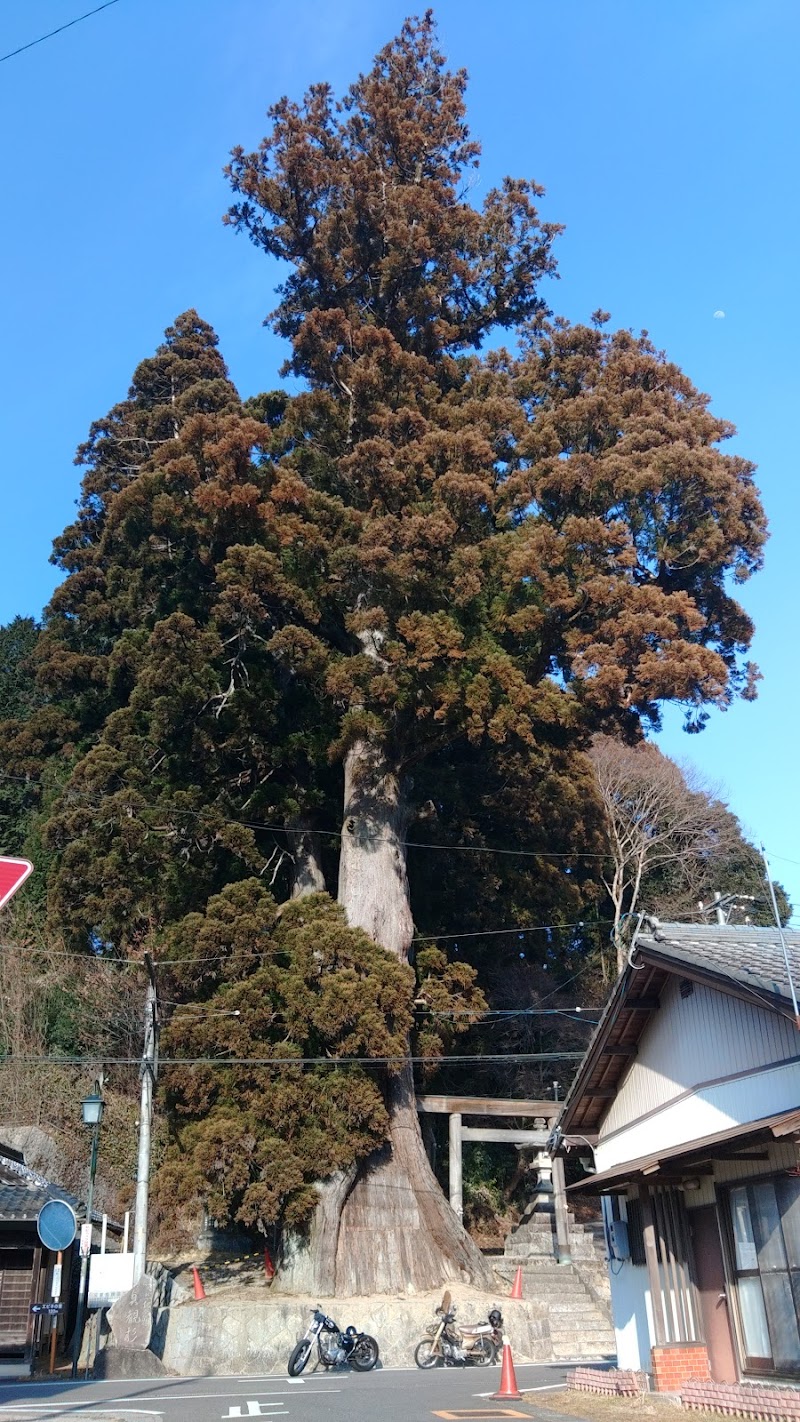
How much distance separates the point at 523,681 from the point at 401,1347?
10505 millimetres

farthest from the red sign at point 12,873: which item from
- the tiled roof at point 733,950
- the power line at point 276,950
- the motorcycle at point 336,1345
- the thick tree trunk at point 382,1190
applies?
the power line at point 276,950

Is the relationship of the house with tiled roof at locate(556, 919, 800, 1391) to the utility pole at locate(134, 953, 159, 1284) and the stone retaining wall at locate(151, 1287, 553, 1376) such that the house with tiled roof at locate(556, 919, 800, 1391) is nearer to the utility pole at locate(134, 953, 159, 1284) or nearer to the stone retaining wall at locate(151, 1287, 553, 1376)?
the stone retaining wall at locate(151, 1287, 553, 1376)

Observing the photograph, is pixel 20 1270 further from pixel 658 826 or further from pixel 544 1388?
pixel 658 826

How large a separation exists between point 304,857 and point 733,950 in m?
12.6

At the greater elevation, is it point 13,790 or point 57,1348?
point 13,790

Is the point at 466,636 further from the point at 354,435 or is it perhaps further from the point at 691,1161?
the point at 691,1161

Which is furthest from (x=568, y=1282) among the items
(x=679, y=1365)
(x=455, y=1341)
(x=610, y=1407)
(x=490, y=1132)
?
(x=610, y=1407)

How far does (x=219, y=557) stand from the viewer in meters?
23.0

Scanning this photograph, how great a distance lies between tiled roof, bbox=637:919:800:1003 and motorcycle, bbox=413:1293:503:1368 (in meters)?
7.10

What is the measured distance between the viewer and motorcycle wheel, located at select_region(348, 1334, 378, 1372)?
14.7 metres

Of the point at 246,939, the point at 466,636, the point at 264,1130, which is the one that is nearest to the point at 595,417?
the point at 466,636

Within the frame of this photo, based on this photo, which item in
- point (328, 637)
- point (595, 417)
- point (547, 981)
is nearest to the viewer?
point (595, 417)

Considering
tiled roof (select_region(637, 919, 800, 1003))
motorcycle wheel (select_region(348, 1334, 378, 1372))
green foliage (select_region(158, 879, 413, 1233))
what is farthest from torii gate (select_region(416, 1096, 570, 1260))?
tiled roof (select_region(637, 919, 800, 1003))

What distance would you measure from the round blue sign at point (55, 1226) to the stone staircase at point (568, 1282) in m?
10.3
